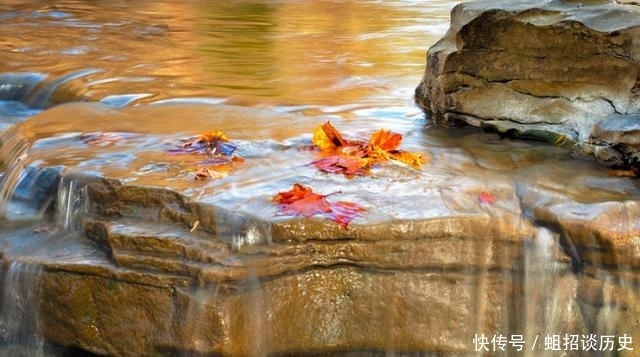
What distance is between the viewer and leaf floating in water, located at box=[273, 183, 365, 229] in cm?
326

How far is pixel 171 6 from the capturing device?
1255 cm

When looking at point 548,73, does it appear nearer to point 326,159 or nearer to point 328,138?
point 328,138

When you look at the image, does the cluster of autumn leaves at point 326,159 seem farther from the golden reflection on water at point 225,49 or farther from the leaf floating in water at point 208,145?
the golden reflection on water at point 225,49

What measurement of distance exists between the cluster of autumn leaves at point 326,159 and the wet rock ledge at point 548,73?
0.78 meters

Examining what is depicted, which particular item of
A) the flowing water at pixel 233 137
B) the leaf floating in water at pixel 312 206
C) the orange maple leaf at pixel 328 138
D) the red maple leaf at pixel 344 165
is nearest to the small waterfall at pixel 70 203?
the flowing water at pixel 233 137

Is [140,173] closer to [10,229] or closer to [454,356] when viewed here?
[10,229]

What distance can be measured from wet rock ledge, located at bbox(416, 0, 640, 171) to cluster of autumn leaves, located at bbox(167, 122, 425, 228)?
2.57 feet

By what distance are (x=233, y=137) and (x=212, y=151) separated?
13.1 inches

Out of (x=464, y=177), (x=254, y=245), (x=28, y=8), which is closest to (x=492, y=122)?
(x=464, y=177)

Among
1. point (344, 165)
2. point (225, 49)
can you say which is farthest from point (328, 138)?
point (225, 49)

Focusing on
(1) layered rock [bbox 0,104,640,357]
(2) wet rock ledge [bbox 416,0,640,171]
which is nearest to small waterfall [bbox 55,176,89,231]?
(1) layered rock [bbox 0,104,640,357]

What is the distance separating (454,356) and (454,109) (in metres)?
1.79

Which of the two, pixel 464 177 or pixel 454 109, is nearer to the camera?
pixel 464 177

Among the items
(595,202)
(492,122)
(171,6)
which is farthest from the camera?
(171,6)
